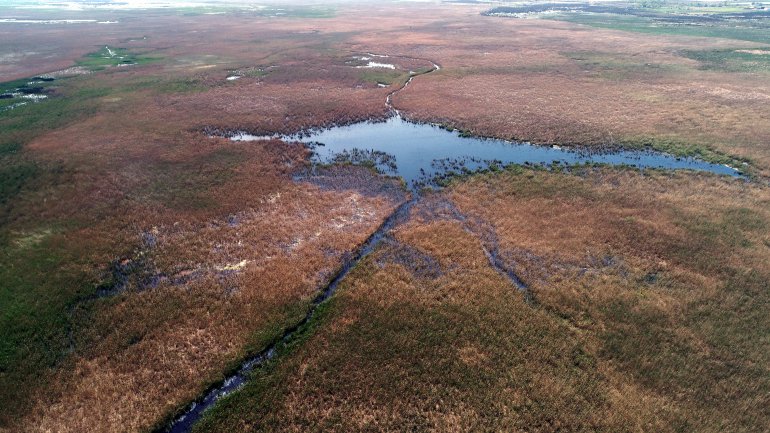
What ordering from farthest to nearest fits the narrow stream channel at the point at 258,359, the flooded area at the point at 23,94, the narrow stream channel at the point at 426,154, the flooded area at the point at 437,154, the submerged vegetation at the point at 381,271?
the flooded area at the point at 23,94 < the flooded area at the point at 437,154 < the narrow stream channel at the point at 426,154 < the submerged vegetation at the point at 381,271 < the narrow stream channel at the point at 258,359

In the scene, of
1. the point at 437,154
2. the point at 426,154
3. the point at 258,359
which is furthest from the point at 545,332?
the point at 426,154

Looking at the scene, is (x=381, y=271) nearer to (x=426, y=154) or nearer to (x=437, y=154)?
(x=426, y=154)

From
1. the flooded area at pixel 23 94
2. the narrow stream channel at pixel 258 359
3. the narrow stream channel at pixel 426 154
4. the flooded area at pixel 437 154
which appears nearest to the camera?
the narrow stream channel at pixel 258 359

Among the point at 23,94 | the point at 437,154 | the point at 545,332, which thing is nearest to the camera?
the point at 545,332

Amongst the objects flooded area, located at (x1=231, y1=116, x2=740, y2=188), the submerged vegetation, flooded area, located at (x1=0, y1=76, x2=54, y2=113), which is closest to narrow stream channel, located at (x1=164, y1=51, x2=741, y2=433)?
flooded area, located at (x1=231, y1=116, x2=740, y2=188)

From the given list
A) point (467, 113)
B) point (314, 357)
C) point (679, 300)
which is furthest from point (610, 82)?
point (314, 357)

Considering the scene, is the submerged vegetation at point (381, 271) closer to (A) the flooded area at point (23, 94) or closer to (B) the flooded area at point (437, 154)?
(B) the flooded area at point (437, 154)

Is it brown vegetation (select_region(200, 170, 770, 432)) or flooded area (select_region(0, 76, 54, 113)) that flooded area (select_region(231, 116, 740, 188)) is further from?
flooded area (select_region(0, 76, 54, 113))

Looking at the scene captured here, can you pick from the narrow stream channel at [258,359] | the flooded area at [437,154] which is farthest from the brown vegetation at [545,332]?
the flooded area at [437,154]
